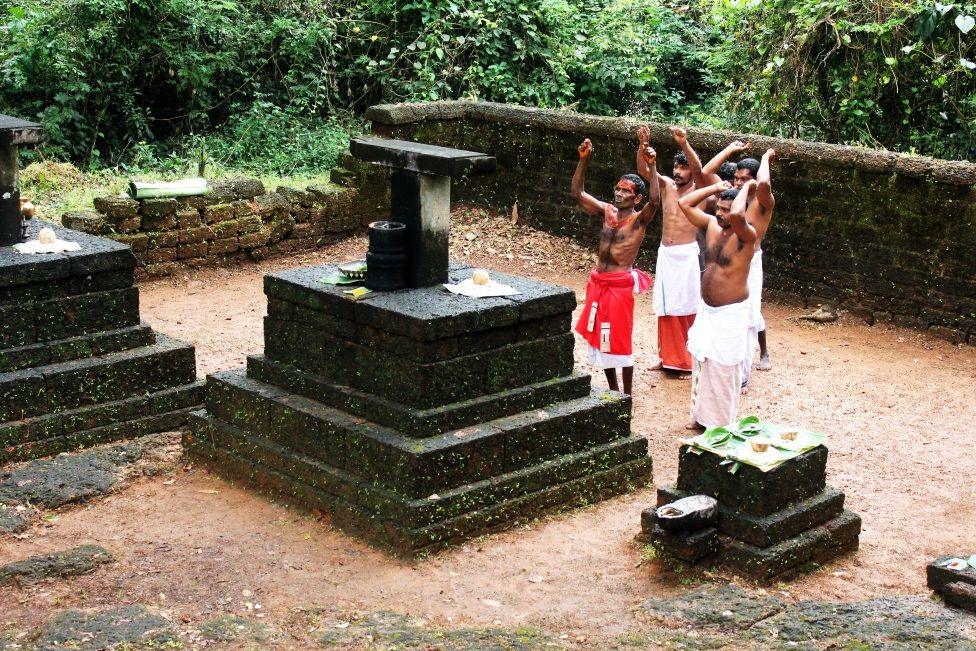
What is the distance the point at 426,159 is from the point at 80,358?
259cm

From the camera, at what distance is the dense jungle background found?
1141 cm

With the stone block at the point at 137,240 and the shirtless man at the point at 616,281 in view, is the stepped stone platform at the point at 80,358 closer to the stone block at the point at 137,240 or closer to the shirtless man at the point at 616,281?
the stone block at the point at 137,240

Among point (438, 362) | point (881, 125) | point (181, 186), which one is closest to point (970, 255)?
point (881, 125)

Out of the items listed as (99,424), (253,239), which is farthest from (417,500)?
(253,239)

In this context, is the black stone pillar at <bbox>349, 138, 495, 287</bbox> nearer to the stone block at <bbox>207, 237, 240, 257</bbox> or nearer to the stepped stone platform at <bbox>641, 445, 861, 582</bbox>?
the stepped stone platform at <bbox>641, 445, 861, 582</bbox>

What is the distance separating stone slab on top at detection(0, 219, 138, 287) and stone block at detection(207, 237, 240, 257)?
3.26m

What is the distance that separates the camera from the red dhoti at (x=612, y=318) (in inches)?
318

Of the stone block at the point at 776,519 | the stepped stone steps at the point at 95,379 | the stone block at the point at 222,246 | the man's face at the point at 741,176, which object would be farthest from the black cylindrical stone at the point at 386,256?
the stone block at the point at 222,246

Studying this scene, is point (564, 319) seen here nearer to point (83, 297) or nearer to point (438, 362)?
point (438, 362)

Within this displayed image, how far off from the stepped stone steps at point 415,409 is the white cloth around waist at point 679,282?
215cm

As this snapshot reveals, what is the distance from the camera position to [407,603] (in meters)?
5.54

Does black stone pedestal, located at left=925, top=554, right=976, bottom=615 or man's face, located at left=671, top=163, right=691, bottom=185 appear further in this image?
man's face, located at left=671, top=163, right=691, bottom=185

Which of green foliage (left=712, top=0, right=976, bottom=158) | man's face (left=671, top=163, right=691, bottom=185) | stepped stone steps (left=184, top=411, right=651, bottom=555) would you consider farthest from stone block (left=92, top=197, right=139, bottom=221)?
green foliage (left=712, top=0, right=976, bottom=158)

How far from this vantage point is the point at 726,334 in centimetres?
740
